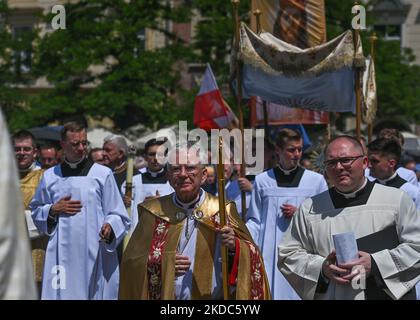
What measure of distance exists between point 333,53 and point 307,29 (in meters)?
0.94

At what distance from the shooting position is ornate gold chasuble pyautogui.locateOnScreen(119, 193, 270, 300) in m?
5.81

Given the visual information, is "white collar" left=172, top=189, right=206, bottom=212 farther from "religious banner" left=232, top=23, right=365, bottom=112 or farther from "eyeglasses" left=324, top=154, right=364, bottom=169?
"religious banner" left=232, top=23, right=365, bottom=112

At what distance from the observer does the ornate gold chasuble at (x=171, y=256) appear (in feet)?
19.0

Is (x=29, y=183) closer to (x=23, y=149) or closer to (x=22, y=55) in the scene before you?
(x=23, y=149)

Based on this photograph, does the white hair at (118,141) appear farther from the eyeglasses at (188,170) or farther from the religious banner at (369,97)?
the eyeglasses at (188,170)

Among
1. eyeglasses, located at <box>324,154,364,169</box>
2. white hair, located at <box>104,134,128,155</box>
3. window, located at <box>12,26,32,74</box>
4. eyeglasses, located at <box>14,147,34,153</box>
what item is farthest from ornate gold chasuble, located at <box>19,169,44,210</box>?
window, located at <box>12,26,32,74</box>

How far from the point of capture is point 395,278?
5289 millimetres

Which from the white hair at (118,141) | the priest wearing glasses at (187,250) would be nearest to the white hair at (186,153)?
the priest wearing glasses at (187,250)

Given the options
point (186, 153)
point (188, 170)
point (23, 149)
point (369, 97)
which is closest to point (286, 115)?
point (369, 97)

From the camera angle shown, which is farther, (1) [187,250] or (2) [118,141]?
(2) [118,141]

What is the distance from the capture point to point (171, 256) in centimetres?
591

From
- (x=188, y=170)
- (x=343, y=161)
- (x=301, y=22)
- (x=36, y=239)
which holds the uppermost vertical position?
(x=301, y=22)

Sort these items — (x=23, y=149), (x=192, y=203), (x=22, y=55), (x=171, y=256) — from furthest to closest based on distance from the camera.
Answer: (x=22, y=55) → (x=23, y=149) → (x=192, y=203) → (x=171, y=256)

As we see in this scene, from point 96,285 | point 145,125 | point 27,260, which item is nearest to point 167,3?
point 145,125
